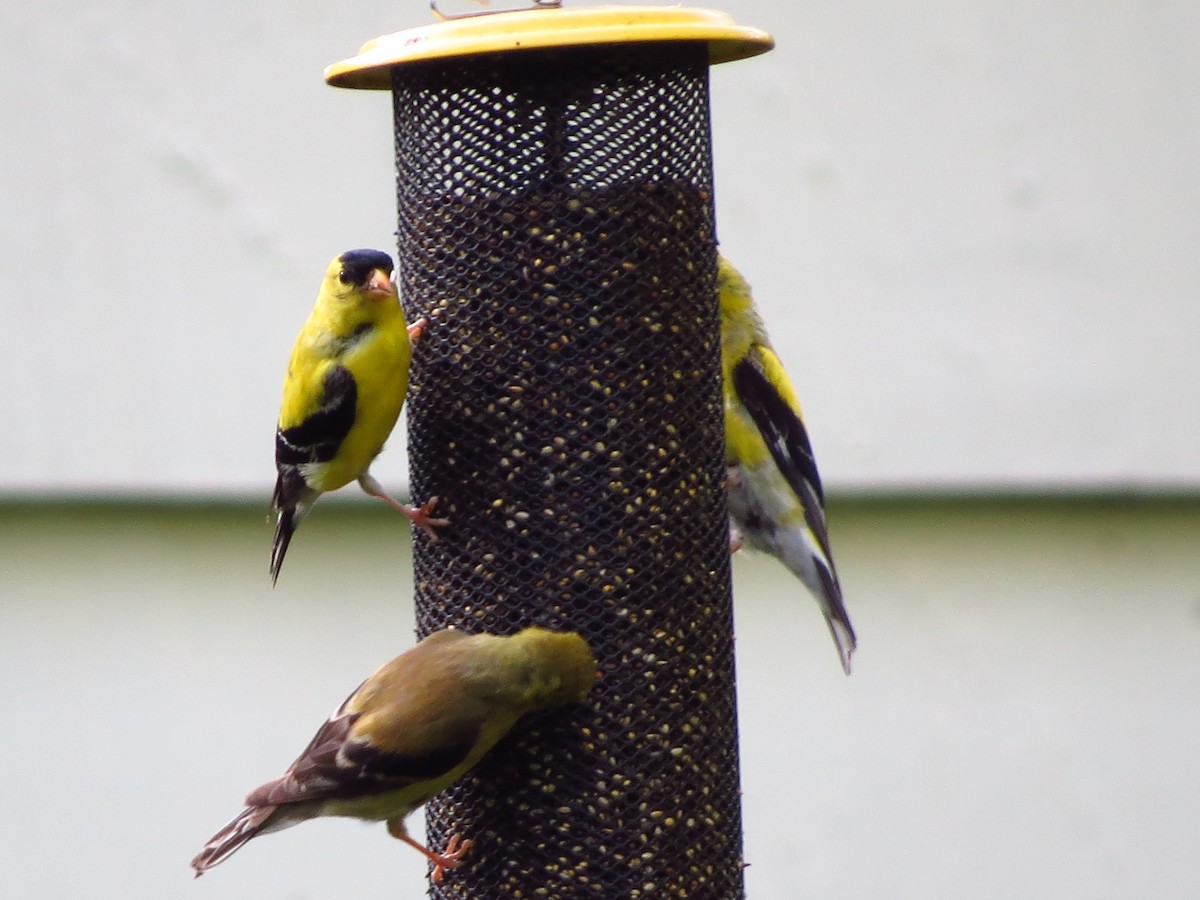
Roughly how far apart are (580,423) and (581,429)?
1 cm

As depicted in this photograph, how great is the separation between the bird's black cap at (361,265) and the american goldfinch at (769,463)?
1036 millimetres

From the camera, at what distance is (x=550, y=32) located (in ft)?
8.09

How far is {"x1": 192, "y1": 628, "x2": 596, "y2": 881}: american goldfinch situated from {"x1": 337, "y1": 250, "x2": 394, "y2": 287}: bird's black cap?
696 mm

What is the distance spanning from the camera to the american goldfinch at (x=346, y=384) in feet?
9.66

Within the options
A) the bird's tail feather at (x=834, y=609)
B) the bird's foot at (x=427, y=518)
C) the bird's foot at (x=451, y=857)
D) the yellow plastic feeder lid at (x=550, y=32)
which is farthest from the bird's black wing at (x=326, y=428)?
the bird's tail feather at (x=834, y=609)

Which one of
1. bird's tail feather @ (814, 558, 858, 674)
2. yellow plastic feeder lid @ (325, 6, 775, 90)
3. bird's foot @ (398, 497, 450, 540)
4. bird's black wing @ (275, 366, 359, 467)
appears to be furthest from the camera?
bird's tail feather @ (814, 558, 858, 674)

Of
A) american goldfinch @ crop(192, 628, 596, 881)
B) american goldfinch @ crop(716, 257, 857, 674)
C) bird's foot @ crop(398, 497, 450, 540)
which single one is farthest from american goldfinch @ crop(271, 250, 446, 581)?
american goldfinch @ crop(716, 257, 857, 674)

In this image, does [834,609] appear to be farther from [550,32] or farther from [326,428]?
[550,32]

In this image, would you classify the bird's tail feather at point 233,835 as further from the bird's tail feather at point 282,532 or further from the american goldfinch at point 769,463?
the american goldfinch at point 769,463

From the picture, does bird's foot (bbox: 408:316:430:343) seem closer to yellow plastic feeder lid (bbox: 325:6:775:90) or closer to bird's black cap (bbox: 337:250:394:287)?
bird's black cap (bbox: 337:250:394:287)

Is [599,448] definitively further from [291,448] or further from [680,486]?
[291,448]

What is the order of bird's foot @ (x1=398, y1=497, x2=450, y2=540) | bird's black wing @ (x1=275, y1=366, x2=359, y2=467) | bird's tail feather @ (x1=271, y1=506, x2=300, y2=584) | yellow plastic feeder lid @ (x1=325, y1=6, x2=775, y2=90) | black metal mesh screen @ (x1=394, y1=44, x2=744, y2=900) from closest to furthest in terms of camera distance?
yellow plastic feeder lid @ (x1=325, y1=6, x2=775, y2=90) < black metal mesh screen @ (x1=394, y1=44, x2=744, y2=900) < bird's foot @ (x1=398, y1=497, x2=450, y2=540) < bird's black wing @ (x1=275, y1=366, x2=359, y2=467) < bird's tail feather @ (x1=271, y1=506, x2=300, y2=584)

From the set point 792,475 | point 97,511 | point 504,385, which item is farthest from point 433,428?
point 97,511

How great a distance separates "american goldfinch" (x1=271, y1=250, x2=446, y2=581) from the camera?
9.66ft
